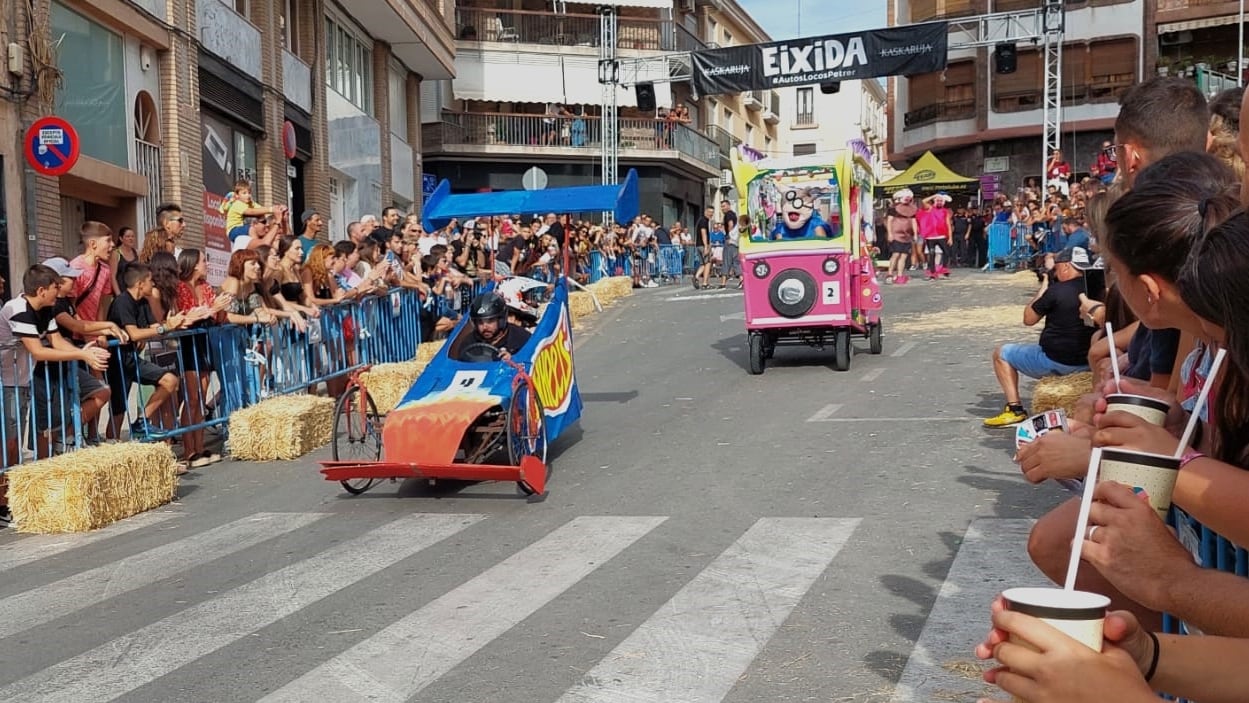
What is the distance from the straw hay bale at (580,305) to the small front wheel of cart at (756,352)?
7.30 meters

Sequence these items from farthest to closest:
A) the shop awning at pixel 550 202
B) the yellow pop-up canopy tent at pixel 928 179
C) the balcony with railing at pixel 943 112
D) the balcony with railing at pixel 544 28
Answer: the balcony with railing at pixel 943 112
the balcony with railing at pixel 544 28
the yellow pop-up canopy tent at pixel 928 179
the shop awning at pixel 550 202

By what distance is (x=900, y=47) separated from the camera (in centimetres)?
2802

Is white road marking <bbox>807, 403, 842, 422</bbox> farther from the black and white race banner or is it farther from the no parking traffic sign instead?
the black and white race banner

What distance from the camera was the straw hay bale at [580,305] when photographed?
21453 millimetres

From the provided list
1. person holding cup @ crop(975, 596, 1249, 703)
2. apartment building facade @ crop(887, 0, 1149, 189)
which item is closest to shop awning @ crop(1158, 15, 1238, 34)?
apartment building facade @ crop(887, 0, 1149, 189)

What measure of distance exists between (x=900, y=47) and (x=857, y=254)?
15.1 m

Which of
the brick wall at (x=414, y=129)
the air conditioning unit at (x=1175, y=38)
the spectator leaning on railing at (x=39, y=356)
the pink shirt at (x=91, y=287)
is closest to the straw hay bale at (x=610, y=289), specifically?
the brick wall at (x=414, y=129)

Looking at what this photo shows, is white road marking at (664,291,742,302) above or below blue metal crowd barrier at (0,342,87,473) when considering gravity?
above

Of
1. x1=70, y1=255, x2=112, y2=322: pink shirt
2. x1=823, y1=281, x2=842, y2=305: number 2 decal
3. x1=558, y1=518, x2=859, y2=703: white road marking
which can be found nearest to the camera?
x1=558, y1=518, x2=859, y2=703: white road marking

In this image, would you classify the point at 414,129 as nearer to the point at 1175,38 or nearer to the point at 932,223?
the point at 932,223

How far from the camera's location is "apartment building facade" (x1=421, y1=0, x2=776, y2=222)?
140ft

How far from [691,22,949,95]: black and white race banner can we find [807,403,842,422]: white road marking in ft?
58.5

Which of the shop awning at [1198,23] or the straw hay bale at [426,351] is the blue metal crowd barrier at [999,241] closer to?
the shop awning at [1198,23]

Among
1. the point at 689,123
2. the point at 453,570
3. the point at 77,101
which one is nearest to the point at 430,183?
the point at 689,123
